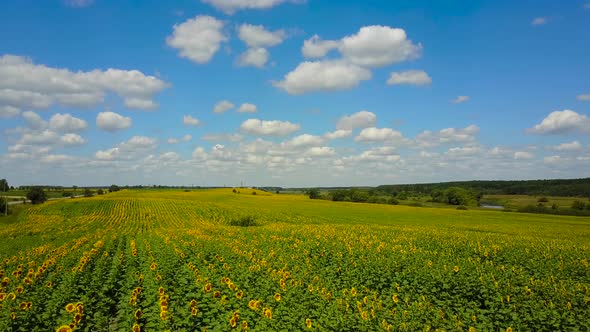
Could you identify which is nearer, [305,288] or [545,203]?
[305,288]

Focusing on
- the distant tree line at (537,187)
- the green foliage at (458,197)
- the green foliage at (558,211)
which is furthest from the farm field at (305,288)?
the distant tree line at (537,187)

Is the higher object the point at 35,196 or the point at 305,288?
the point at 305,288

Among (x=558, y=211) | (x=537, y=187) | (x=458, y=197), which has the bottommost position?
(x=558, y=211)

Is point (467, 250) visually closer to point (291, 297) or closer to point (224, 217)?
point (291, 297)

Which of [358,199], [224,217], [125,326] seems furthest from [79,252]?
[358,199]

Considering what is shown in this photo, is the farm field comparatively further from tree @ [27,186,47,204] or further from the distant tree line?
tree @ [27,186,47,204]

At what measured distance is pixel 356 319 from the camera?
738 cm

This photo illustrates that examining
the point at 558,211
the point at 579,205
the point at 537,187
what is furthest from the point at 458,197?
the point at 537,187

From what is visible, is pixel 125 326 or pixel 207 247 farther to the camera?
pixel 207 247

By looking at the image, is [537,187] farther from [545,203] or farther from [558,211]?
[558,211]

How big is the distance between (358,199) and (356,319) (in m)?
103

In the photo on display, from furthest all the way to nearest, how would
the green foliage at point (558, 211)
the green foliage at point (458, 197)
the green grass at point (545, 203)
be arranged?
the green foliage at point (458, 197)
the green grass at point (545, 203)
the green foliage at point (558, 211)

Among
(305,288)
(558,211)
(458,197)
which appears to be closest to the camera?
(305,288)

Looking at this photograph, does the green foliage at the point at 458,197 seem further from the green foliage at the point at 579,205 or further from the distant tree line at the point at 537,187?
the green foliage at the point at 579,205
